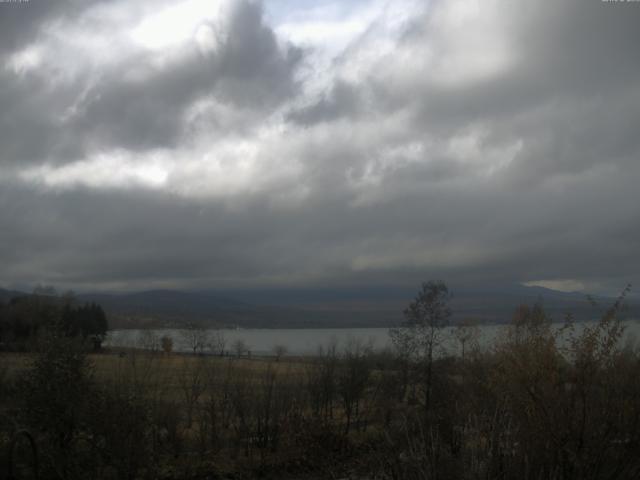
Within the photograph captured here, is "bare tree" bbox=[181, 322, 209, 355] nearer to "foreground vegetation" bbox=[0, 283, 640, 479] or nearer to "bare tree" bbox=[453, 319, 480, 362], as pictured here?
"foreground vegetation" bbox=[0, 283, 640, 479]

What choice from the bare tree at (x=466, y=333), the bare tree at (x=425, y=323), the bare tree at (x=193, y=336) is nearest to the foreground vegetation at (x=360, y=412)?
the bare tree at (x=425, y=323)

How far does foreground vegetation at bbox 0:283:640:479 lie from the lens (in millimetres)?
8430

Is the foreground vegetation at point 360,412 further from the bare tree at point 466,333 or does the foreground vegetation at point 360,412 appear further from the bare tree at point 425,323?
the bare tree at point 466,333

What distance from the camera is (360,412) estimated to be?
3659 centimetres

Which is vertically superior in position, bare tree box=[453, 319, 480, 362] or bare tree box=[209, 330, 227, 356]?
bare tree box=[453, 319, 480, 362]

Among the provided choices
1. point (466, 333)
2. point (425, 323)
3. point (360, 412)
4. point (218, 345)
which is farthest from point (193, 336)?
point (466, 333)

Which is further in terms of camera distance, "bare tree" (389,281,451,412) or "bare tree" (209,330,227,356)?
"bare tree" (209,330,227,356)

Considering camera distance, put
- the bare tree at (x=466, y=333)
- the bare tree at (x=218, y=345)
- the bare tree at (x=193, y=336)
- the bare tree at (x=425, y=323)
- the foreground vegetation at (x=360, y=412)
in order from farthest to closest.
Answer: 1. the bare tree at (x=193, y=336)
2. the bare tree at (x=218, y=345)
3. the bare tree at (x=425, y=323)
4. the bare tree at (x=466, y=333)
5. the foreground vegetation at (x=360, y=412)

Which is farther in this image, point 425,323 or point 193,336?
point 193,336

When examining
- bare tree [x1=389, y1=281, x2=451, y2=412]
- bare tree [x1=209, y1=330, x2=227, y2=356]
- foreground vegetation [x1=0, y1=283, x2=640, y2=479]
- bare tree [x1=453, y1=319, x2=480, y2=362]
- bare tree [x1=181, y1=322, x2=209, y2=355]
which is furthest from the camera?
bare tree [x1=181, y1=322, x2=209, y2=355]

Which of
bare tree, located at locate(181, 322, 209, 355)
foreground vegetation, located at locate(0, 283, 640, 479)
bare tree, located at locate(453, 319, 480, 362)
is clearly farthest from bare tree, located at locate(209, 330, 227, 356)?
bare tree, located at locate(453, 319, 480, 362)

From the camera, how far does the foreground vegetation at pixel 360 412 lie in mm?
8430

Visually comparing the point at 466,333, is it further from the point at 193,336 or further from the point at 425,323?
the point at 193,336

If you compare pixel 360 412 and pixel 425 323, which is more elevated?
pixel 425 323
